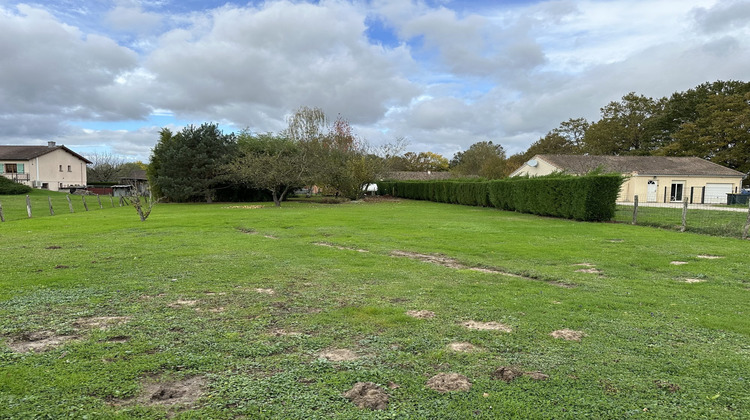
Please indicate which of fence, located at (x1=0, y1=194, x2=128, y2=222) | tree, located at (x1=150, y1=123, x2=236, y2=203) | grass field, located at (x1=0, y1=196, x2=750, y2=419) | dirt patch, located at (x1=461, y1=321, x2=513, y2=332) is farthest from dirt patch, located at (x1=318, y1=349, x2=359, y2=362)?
tree, located at (x1=150, y1=123, x2=236, y2=203)

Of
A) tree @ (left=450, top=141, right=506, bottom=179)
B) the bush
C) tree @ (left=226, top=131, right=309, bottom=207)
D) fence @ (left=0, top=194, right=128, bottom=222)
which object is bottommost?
fence @ (left=0, top=194, right=128, bottom=222)

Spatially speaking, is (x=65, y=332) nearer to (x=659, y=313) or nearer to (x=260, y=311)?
(x=260, y=311)

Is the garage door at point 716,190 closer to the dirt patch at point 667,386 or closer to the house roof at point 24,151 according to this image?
the dirt patch at point 667,386

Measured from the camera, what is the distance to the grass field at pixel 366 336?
2762 millimetres

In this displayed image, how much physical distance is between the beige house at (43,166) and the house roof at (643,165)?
55.7m

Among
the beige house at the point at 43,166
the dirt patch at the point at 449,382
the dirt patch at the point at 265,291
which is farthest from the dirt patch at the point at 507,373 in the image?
the beige house at the point at 43,166

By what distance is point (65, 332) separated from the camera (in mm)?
3957

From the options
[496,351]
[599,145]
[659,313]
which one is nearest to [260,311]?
[496,351]

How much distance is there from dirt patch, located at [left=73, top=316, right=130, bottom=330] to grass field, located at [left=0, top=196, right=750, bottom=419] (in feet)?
0.09

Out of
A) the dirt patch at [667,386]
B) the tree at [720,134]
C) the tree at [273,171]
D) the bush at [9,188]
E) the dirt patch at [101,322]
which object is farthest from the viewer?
the tree at [720,134]

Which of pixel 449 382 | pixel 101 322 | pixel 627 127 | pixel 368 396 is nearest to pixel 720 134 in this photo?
pixel 627 127

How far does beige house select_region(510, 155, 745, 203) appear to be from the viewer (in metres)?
37.2

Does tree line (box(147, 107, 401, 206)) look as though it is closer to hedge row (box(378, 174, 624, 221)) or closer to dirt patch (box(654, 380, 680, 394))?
hedge row (box(378, 174, 624, 221))

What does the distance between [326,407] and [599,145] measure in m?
59.1
